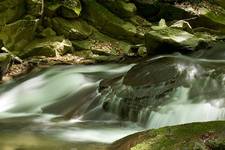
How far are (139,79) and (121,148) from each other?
4441mm

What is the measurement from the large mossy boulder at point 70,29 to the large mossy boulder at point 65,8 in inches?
9.8

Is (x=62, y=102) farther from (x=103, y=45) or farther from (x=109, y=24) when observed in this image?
(x=109, y=24)

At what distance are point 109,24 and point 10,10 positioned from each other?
4.37 meters

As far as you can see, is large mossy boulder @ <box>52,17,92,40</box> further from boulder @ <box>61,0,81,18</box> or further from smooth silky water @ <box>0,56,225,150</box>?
smooth silky water @ <box>0,56,225,150</box>

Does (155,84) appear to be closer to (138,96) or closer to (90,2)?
(138,96)

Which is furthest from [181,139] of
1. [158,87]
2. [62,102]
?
[62,102]

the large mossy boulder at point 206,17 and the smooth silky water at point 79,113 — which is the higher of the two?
the large mossy boulder at point 206,17

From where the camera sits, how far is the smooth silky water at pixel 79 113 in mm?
9820

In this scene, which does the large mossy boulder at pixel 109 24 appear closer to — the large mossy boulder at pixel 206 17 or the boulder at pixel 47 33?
the boulder at pixel 47 33

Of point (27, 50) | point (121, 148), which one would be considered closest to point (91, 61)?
point (27, 50)

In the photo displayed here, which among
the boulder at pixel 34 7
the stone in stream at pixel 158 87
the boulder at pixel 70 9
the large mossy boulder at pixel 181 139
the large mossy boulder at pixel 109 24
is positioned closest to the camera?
the large mossy boulder at pixel 181 139

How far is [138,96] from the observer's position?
1174cm

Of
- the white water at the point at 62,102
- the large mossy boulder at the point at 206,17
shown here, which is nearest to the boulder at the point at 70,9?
the white water at the point at 62,102

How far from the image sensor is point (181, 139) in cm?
756
